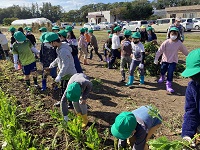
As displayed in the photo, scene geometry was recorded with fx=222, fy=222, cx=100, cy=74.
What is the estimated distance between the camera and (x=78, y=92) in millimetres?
3049

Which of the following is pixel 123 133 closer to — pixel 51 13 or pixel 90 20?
pixel 90 20

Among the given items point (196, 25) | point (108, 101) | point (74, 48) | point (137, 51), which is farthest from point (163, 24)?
point (108, 101)

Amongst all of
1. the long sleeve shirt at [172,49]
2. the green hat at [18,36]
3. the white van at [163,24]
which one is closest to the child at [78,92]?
the green hat at [18,36]

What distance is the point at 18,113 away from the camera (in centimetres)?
418

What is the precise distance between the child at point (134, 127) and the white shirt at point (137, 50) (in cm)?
308

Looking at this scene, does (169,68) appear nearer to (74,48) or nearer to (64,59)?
(74,48)

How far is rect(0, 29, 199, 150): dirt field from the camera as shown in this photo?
3.75 m

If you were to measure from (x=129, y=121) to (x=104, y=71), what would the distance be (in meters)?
5.85

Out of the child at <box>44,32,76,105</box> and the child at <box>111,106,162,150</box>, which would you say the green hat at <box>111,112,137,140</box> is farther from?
→ the child at <box>44,32,76,105</box>

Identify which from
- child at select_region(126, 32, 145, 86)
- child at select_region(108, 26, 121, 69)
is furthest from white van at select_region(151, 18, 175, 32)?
child at select_region(126, 32, 145, 86)

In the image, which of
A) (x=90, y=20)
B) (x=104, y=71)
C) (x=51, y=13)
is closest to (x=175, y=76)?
(x=104, y=71)

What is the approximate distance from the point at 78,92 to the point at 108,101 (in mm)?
2123

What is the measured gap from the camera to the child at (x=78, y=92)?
3.02m

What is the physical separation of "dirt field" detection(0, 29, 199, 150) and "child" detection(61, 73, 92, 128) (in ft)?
1.02
